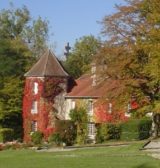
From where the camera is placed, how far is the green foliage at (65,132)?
180ft

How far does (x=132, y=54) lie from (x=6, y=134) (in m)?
24.9

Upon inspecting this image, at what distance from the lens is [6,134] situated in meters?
61.3

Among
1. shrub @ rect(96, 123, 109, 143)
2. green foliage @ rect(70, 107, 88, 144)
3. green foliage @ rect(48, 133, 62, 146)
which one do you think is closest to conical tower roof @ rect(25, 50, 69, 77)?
green foliage @ rect(70, 107, 88, 144)

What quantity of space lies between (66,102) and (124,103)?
20538 millimetres

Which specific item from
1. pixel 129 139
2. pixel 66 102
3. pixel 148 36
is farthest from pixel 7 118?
pixel 148 36

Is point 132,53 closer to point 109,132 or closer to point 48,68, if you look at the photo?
point 109,132

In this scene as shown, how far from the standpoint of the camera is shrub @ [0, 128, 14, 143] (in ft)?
198

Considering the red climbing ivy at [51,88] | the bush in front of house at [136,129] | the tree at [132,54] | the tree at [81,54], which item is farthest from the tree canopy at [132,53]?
the tree at [81,54]

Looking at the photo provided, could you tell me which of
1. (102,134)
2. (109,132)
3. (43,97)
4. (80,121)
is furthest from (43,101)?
(109,132)

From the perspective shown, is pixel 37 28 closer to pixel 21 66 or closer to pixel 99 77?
pixel 21 66

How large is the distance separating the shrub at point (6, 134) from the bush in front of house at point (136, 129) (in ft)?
51.1

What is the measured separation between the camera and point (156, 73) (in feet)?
117

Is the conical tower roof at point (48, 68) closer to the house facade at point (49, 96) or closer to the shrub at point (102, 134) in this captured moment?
the house facade at point (49, 96)

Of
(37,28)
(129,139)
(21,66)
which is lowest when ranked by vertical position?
(129,139)
